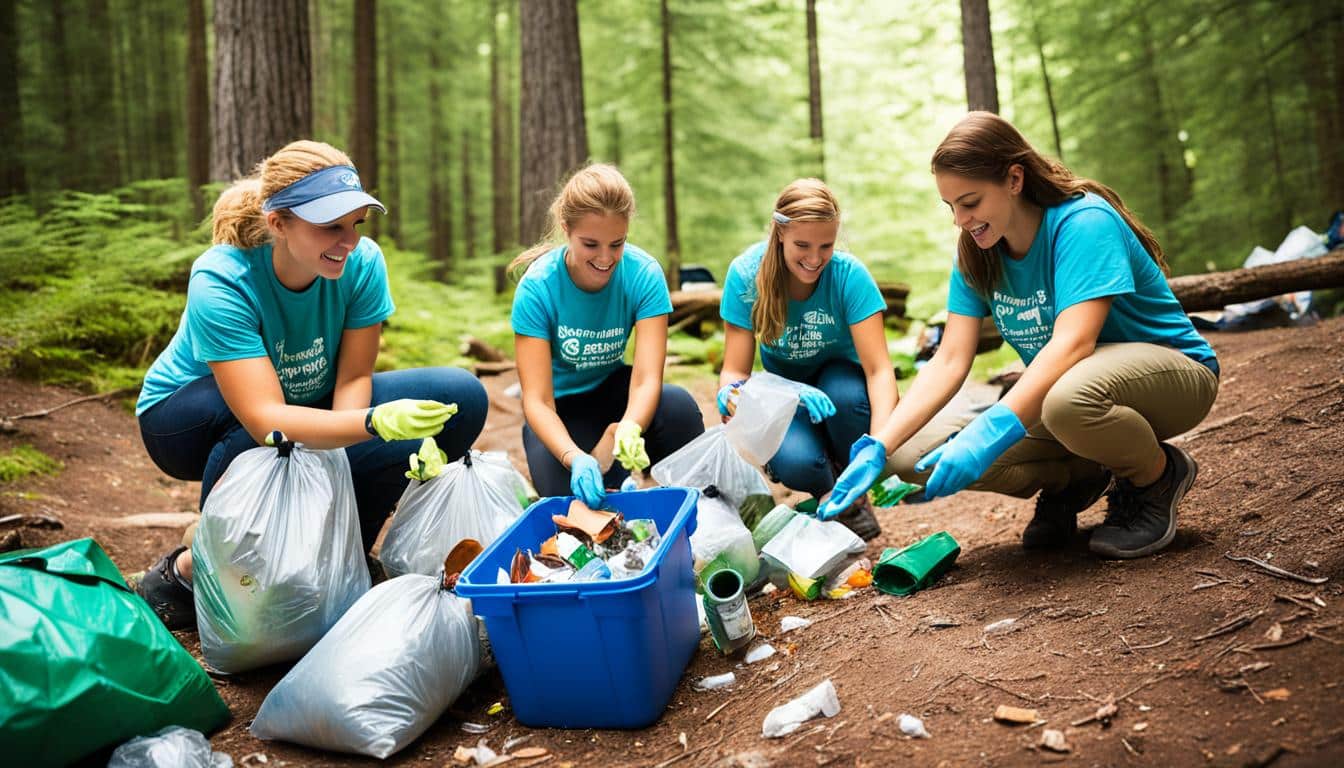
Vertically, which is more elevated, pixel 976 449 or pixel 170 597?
pixel 976 449

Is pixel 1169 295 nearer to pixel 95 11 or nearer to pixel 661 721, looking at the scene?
pixel 661 721

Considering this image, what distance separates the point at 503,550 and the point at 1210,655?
5.05 ft

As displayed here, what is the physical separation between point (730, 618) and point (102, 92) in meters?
14.6

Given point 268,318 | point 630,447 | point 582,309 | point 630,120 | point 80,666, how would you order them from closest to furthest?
1. point 80,666
2. point 268,318
3. point 630,447
4. point 582,309
5. point 630,120

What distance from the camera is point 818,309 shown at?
2.90 meters

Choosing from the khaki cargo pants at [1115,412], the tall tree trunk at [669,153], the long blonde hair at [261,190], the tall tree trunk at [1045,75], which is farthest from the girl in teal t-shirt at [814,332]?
the tall tree trunk at [1045,75]

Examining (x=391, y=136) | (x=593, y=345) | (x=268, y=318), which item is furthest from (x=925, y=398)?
(x=391, y=136)

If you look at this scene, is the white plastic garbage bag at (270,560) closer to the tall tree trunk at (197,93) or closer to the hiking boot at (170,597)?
the hiking boot at (170,597)

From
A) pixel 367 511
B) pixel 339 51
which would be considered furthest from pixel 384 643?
pixel 339 51

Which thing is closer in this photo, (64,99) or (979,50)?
(979,50)

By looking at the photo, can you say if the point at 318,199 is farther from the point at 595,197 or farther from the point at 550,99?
the point at 550,99

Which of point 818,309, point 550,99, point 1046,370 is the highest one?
point 550,99

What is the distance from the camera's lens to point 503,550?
84.4 inches

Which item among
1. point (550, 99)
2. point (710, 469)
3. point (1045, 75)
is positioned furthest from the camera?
point (1045, 75)
